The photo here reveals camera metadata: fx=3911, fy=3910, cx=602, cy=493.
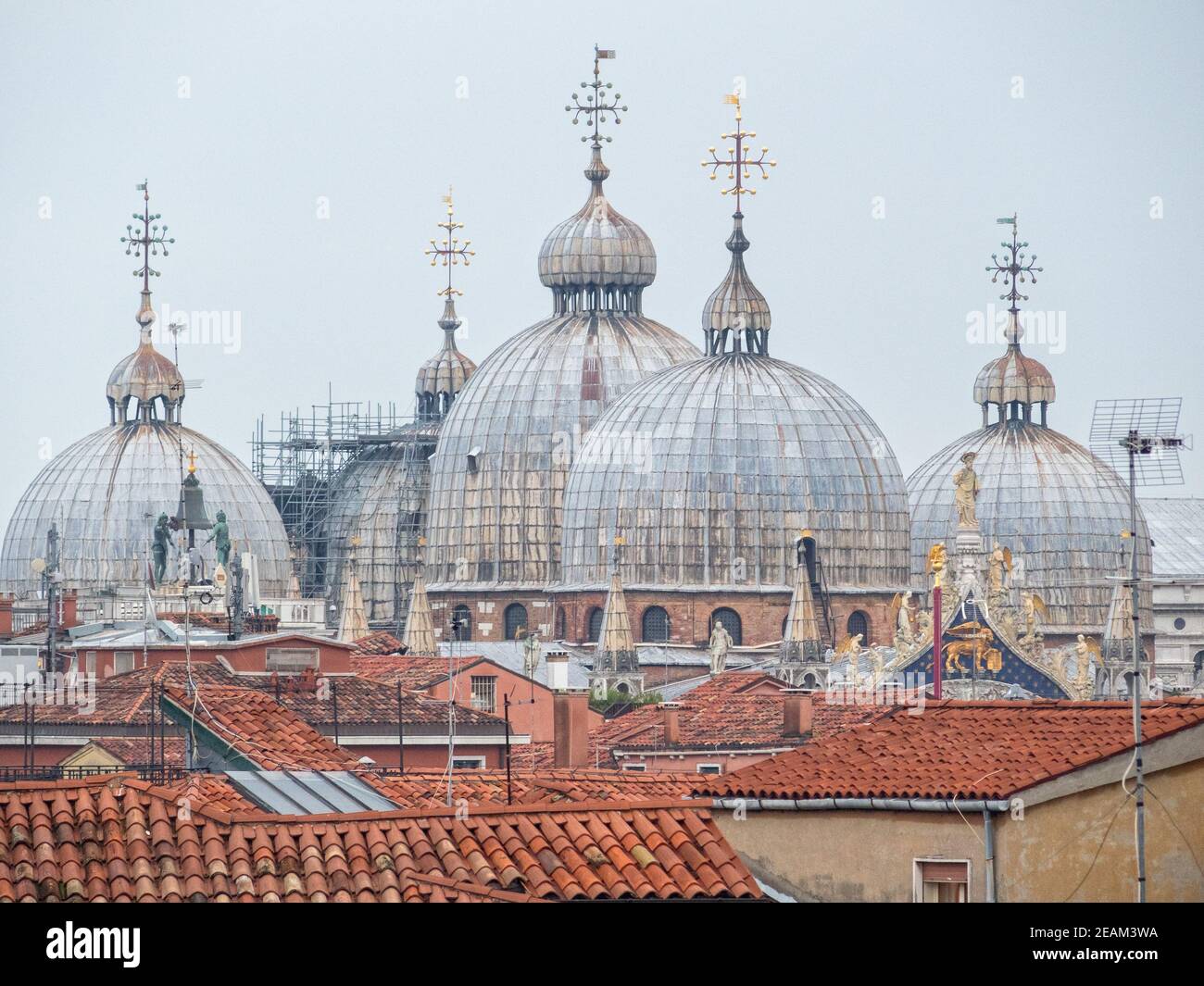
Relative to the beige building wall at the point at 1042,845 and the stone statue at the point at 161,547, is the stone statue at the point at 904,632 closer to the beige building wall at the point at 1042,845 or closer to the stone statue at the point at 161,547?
the stone statue at the point at 161,547

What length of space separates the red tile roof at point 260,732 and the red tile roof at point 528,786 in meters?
0.52

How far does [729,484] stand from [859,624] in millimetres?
4893

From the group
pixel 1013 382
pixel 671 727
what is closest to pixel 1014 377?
pixel 1013 382

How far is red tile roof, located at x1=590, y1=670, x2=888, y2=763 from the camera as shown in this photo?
5731 centimetres

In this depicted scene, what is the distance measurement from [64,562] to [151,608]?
131ft

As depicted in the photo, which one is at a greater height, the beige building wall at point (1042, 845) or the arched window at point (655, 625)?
the arched window at point (655, 625)

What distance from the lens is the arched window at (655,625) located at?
9938cm

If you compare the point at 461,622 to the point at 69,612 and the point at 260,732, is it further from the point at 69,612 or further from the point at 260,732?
the point at 260,732

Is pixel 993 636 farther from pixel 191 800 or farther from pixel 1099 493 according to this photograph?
pixel 191 800

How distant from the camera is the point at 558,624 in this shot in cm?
10219

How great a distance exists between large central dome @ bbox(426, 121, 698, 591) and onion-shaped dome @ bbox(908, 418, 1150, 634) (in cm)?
1145

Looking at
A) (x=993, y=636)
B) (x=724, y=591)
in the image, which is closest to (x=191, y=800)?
(x=993, y=636)

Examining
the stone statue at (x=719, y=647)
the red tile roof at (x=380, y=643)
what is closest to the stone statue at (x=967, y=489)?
the stone statue at (x=719, y=647)
